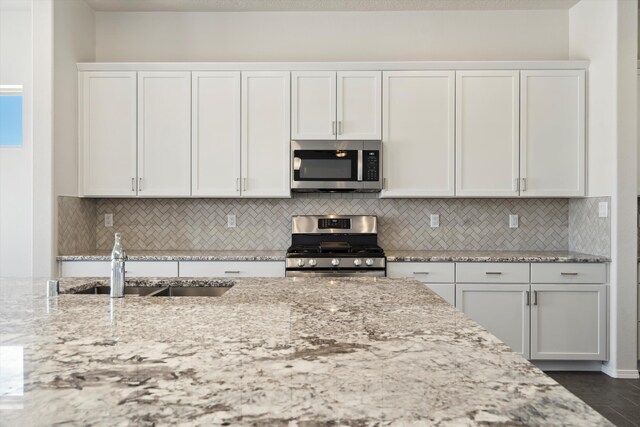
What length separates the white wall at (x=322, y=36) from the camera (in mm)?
4266

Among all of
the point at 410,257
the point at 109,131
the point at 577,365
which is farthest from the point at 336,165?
the point at 577,365

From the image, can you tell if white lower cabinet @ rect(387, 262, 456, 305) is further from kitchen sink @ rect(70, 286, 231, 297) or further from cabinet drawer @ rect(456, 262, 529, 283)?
kitchen sink @ rect(70, 286, 231, 297)

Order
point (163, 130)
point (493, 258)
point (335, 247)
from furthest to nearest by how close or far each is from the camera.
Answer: point (163, 130) < point (335, 247) < point (493, 258)

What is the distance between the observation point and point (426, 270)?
3646mm

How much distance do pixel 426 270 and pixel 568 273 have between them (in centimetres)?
108

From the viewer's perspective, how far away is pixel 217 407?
2.61 feet

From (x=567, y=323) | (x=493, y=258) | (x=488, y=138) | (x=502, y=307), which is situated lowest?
(x=567, y=323)

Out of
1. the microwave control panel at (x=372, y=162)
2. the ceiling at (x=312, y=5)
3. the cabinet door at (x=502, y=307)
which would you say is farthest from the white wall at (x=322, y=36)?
the cabinet door at (x=502, y=307)

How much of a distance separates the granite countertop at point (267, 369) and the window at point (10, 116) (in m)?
3.34

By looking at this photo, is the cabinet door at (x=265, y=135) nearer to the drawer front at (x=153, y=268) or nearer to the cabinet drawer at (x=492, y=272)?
the drawer front at (x=153, y=268)

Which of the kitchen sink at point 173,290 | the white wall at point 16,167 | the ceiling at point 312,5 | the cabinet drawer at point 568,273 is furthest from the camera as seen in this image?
the white wall at point 16,167

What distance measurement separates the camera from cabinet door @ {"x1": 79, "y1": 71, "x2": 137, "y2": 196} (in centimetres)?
394

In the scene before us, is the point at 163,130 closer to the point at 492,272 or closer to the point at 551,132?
the point at 492,272

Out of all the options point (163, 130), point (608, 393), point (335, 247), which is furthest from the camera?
point (163, 130)
